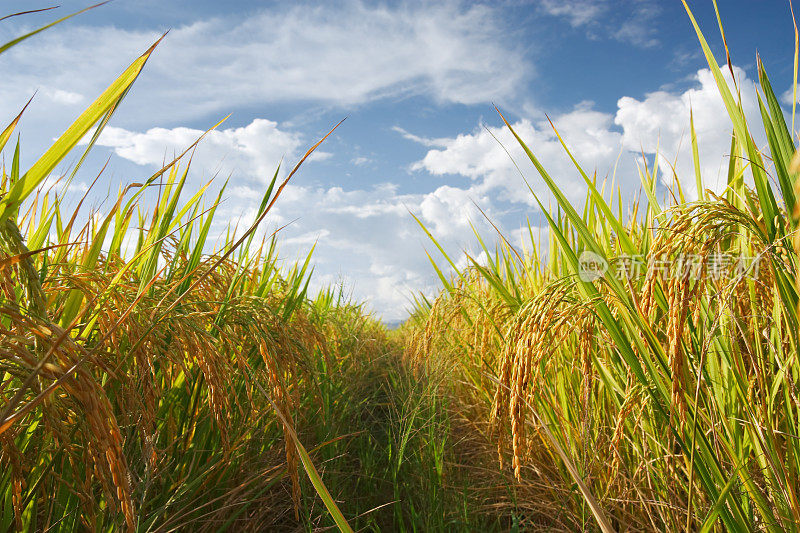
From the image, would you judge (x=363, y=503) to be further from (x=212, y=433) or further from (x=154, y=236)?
(x=154, y=236)

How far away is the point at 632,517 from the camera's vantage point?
193 centimetres

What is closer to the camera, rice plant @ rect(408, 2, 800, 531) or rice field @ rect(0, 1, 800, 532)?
rice field @ rect(0, 1, 800, 532)

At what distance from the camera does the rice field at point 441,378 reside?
898mm

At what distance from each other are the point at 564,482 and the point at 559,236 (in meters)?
1.51

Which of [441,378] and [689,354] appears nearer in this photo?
[689,354]

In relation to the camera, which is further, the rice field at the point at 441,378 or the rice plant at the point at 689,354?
the rice plant at the point at 689,354

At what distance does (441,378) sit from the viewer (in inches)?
125

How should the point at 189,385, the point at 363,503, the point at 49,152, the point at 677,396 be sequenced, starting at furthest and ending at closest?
the point at 363,503 < the point at 189,385 < the point at 677,396 < the point at 49,152

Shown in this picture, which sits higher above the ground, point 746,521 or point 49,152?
point 49,152

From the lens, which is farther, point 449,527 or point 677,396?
point 449,527

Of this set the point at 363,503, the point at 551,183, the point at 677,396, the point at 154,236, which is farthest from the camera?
the point at 363,503

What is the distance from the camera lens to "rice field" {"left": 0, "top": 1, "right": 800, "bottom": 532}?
898mm

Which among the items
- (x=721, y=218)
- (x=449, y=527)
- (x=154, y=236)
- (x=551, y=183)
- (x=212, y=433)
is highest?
(x=154, y=236)

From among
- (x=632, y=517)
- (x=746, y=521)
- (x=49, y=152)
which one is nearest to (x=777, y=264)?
(x=746, y=521)
